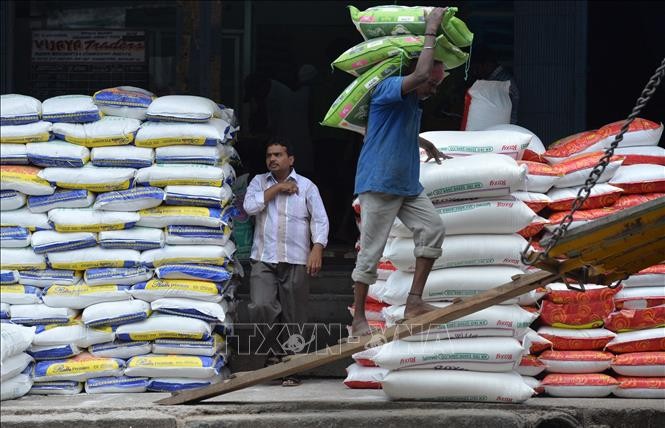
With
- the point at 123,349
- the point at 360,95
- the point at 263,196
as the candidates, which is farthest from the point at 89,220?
the point at 360,95

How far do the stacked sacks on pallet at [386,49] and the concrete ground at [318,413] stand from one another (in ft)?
5.62

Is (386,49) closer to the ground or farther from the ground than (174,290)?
farther from the ground

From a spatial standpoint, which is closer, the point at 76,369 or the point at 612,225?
the point at 612,225

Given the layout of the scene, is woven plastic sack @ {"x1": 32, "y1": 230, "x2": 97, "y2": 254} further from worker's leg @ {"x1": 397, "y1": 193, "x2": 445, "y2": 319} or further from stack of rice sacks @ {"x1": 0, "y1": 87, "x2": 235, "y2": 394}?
worker's leg @ {"x1": 397, "y1": 193, "x2": 445, "y2": 319}

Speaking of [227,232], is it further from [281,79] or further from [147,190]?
[281,79]

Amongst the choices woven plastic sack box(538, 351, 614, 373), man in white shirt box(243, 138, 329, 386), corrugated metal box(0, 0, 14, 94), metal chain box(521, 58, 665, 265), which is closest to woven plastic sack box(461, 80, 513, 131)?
man in white shirt box(243, 138, 329, 386)

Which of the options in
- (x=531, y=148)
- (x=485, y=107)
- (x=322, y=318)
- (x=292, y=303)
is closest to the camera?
(x=531, y=148)

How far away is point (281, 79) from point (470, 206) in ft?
13.6

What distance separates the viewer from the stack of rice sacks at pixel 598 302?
751cm

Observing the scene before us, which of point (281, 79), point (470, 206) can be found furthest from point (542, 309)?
point (281, 79)

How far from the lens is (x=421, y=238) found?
6828mm

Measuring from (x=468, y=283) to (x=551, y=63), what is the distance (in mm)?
2767

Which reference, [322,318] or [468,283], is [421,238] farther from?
[322,318]

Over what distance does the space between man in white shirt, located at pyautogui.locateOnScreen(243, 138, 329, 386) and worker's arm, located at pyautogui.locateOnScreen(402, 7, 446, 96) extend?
1.78 metres
